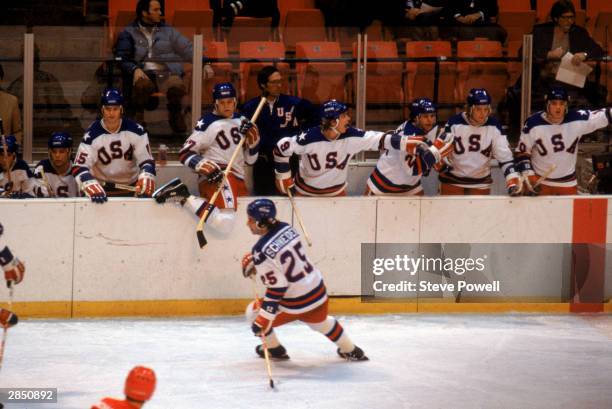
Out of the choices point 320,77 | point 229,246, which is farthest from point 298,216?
point 320,77

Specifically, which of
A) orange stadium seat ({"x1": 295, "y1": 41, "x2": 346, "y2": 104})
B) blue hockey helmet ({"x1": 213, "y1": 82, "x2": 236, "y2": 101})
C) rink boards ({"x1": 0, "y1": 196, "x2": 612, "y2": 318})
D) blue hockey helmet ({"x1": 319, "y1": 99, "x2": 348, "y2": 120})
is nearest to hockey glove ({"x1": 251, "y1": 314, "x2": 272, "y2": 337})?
→ rink boards ({"x1": 0, "y1": 196, "x2": 612, "y2": 318})

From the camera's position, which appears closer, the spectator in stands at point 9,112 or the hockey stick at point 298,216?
the hockey stick at point 298,216

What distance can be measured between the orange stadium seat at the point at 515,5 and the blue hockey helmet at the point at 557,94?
2039 millimetres

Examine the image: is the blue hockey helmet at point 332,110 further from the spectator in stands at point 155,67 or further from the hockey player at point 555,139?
the hockey player at point 555,139

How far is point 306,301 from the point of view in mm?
8492

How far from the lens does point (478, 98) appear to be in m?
10.6

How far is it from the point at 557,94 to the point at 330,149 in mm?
1982

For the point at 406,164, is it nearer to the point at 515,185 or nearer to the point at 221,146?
the point at 515,185

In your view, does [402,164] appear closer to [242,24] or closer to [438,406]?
[242,24]

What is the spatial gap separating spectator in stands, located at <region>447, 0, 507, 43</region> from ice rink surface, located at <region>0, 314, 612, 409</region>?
2622 mm

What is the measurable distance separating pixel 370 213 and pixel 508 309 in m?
1.39

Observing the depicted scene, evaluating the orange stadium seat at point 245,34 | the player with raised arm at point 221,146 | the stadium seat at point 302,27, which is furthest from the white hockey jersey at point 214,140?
the stadium seat at point 302,27

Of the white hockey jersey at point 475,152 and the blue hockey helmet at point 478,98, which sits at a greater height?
the blue hockey helmet at point 478,98

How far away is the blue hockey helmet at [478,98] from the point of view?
1062cm
